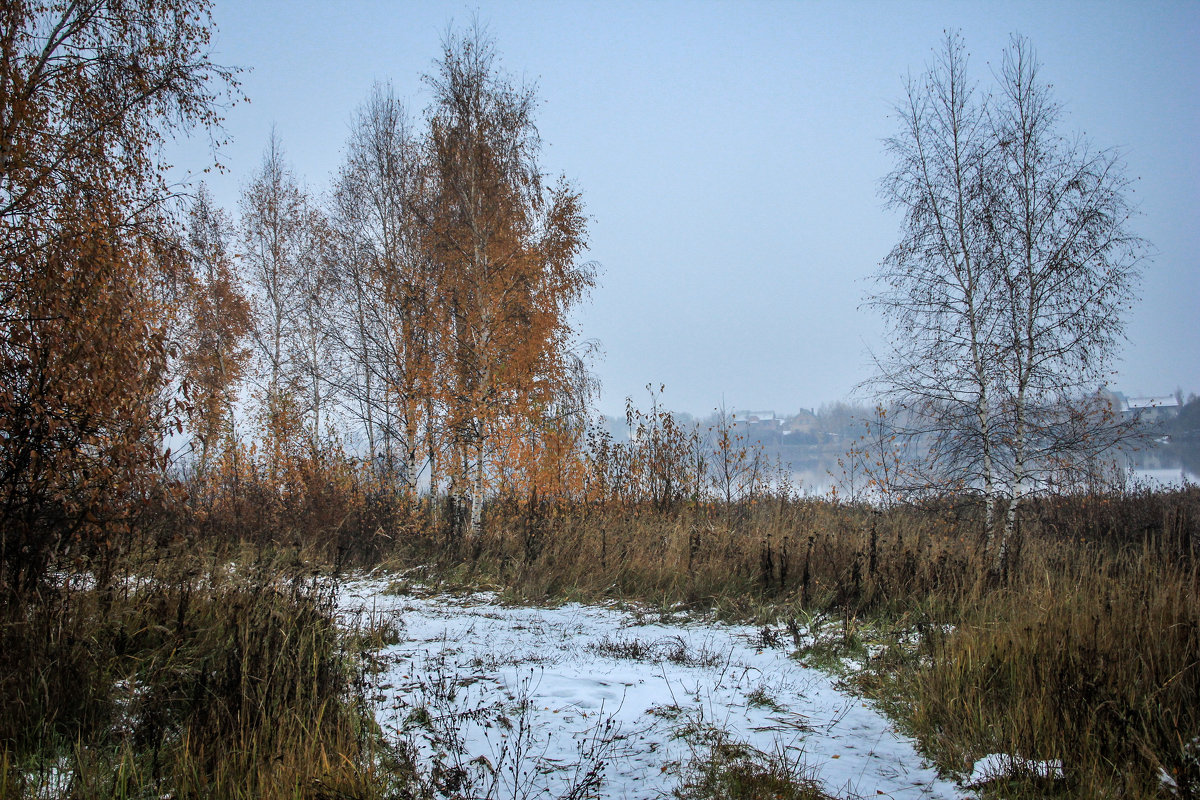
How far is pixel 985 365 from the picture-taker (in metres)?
9.03

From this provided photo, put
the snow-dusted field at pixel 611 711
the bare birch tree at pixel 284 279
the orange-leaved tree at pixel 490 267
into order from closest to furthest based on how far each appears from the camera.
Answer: the snow-dusted field at pixel 611 711
the orange-leaved tree at pixel 490 267
the bare birch tree at pixel 284 279

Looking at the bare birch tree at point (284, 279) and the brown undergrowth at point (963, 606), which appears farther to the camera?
the bare birch tree at point (284, 279)

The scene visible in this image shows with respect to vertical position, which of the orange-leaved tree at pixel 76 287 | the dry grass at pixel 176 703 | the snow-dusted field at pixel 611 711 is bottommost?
the snow-dusted field at pixel 611 711

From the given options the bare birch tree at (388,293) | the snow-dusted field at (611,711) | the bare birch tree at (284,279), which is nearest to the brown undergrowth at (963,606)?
the snow-dusted field at (611,711)

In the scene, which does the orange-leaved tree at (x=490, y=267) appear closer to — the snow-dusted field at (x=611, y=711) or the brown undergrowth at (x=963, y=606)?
the brown undergrowth at (x=963, y=606)

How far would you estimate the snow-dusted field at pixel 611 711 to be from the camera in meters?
2.70

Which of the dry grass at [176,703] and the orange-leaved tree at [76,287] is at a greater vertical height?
the orange-leaved tree at [76,287]

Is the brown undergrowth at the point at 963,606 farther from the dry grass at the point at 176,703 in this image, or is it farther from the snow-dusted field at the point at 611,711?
the dry grass at the point at 176,703

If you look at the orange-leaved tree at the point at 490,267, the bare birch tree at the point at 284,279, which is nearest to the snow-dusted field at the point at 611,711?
the orange-leaved tree at the point at 490,267

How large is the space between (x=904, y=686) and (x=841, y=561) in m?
3.24

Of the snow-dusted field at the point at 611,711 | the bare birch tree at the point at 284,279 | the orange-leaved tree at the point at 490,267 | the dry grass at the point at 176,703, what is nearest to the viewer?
Answer: the dry grass at the point at 176,703

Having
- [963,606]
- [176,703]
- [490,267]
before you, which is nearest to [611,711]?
[176,703]

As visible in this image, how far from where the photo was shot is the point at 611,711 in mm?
3441

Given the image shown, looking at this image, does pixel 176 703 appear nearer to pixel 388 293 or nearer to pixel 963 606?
pixel 963 606
